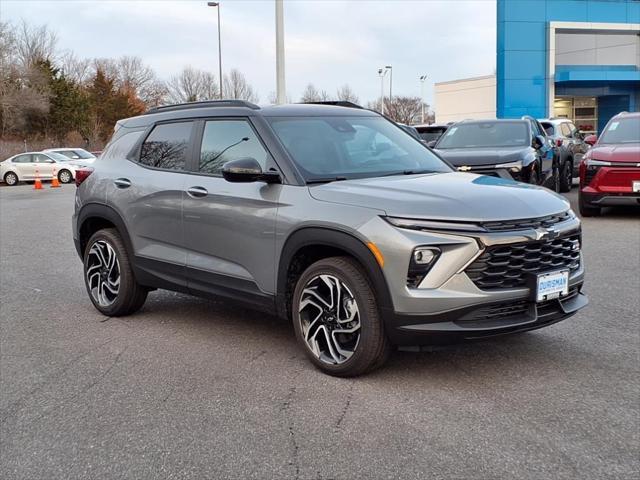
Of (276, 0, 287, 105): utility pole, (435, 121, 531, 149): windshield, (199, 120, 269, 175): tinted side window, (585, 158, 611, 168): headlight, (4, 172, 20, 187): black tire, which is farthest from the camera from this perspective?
(4, 172, 20, 187): black tire

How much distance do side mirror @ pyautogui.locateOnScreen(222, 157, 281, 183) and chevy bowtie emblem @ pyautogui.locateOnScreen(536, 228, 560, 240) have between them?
67.3 inches

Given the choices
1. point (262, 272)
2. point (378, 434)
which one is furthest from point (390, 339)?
point (262, 272)

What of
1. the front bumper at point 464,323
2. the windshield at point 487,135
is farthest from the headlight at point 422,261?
the windshield at point 487,135

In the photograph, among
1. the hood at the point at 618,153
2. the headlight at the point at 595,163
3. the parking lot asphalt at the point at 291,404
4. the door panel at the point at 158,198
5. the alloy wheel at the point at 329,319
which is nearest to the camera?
the parking lot asphalt at the point at 291,404

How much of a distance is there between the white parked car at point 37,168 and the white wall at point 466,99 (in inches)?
1358

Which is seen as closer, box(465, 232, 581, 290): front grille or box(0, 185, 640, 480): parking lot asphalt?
box(0, 185, 640, 480): parking lot asphalt

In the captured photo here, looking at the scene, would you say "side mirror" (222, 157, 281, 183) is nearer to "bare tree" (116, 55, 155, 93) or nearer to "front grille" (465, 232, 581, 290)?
"front grille" (465, 232, 581, 290)

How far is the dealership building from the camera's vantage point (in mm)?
41031

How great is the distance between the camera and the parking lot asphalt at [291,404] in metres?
3.25

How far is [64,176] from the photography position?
31.6 m

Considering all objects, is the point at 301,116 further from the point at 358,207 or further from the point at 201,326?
the point at 201,326

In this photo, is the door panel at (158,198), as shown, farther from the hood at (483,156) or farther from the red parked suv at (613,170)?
the red parked suv at (613,170)

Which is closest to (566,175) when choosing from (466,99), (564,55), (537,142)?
(537,142)

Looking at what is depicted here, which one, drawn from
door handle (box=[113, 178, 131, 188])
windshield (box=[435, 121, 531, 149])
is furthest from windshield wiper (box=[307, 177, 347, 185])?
windshield (box=[435, 121, 531, 149])
